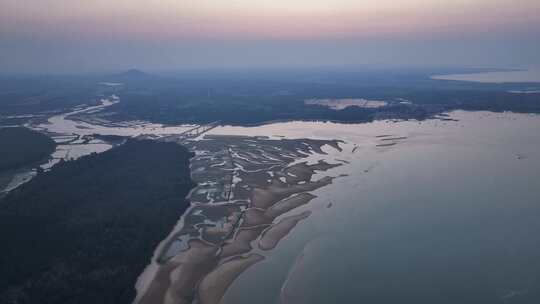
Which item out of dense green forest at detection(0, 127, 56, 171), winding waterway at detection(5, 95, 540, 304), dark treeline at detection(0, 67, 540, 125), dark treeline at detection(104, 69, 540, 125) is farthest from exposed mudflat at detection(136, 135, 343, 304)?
dark treeline at detection(0, 67, 540, 125)

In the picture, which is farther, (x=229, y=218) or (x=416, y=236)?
(x=229, y=218)

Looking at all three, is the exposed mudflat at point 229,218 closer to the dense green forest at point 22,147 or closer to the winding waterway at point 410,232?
the winding waterway at point 410,232

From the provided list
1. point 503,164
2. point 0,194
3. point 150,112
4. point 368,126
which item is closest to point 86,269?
point 0,194

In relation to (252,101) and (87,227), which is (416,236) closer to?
(87,227)

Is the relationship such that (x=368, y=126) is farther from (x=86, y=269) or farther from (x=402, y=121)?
(x=86, y=269)

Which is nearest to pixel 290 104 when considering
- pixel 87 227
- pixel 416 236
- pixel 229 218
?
pixel 229 218

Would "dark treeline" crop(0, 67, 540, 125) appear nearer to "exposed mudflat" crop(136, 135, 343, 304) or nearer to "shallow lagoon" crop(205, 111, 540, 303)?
"exposed mudflat" crop(136, 135, 343, 304)
